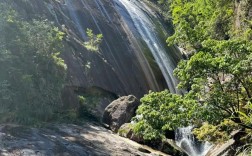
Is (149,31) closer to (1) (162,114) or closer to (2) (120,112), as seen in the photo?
(2) (120,112)

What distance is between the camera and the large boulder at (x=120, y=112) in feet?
57.4

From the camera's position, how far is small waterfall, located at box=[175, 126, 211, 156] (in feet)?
55.6

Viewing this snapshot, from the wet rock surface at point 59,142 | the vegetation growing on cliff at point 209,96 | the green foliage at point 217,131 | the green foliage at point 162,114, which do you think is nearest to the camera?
the wet rock surface at point 59,142

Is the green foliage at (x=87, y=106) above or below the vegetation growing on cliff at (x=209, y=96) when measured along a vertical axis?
below

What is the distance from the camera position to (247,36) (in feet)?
54.5

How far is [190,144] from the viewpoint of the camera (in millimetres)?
17484

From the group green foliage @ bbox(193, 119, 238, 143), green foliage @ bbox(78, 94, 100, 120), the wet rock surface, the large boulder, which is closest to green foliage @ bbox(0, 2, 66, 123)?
the wet rock surface

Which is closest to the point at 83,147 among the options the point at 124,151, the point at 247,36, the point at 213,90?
the point at 124,151

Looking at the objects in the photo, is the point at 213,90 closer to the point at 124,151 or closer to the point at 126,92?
the point at 124,151

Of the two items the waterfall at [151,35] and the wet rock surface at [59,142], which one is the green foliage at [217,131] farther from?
the waterfall at [151,35]

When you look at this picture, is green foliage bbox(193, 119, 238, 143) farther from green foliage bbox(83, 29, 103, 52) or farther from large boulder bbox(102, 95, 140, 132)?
green foliage bbox(83, 29, 103, 52)

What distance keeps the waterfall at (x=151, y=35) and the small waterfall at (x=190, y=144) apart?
783 centimetres

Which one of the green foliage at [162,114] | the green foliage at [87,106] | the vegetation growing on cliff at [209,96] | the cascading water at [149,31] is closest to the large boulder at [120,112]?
the green foliage at [87,106]

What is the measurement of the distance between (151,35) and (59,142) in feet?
64.6
